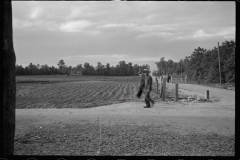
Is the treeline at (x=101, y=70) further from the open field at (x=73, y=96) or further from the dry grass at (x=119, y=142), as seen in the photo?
the dry grass at (x=119, y=142)

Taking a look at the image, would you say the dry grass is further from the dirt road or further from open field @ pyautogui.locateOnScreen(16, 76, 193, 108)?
open field @ pyautogui.locateOnScreen(16, 76, 193, 108)

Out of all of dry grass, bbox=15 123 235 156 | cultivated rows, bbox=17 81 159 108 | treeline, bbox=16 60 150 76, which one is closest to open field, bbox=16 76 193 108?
cultivated rows, bbox=17 81 159 108

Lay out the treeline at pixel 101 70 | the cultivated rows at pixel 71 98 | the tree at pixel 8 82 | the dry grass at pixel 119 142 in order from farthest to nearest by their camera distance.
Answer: the treeline at pixel 101 70, the cultivated rows at pixel 71 98, the dry grass at pixel 119 142, the tree at pixel 8 82

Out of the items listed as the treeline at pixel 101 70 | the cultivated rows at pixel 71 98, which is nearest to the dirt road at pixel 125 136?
the cultivated rows at pixel 71 98

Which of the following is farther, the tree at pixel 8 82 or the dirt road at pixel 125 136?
the dirt road at pixel 125 136

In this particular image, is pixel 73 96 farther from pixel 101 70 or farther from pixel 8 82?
pixel 101 70

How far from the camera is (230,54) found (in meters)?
32.4

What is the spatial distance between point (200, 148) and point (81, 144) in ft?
9.57

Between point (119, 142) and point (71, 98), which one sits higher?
point (119, 142)

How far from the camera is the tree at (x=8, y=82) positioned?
10.9ft

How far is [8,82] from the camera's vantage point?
339cm

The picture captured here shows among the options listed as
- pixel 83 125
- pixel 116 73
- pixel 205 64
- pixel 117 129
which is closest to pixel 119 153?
pixel 117 129

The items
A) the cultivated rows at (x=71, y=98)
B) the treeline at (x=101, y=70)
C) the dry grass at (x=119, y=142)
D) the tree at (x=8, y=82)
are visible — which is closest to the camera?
the tree at (x=8, y=82)

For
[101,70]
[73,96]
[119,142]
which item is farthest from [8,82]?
[101,70]
